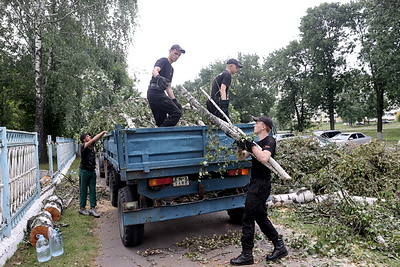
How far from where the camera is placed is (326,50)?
29.0 meters

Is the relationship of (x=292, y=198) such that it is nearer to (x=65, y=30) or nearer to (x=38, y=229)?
(x=38, y=229)

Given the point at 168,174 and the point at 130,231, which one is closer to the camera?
the point at 168,174

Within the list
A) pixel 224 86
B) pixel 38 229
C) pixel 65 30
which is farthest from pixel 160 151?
pixel 65 30

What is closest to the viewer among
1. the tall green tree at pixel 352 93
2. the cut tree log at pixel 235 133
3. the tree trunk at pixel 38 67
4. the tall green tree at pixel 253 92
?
the cut tree log at pixel 235 133

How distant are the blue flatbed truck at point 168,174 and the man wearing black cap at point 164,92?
80 cm

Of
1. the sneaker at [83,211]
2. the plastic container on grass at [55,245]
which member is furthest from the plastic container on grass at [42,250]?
the sneaker at [83,211]

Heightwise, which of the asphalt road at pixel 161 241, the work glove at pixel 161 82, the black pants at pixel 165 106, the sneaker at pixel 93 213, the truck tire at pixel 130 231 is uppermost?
the work glove at pixel 161 82

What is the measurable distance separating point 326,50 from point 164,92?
2800 centimetres

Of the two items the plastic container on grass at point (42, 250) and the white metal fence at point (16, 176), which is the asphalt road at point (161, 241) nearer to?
the plastic container on grass at point (42, 250)

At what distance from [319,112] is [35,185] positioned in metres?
29.6

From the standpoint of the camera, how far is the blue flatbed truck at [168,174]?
3994 mm

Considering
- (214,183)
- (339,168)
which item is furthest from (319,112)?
(214,183)

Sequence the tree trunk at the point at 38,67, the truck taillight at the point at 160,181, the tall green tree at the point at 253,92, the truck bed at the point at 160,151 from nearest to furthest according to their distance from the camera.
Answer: the truck bed at the point at 160,151 → the truck taillight at the point at 160,181 → the tree trunk at the point at 38,67 → the tall green tree at the point at 253,92

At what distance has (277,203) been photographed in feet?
20.9
